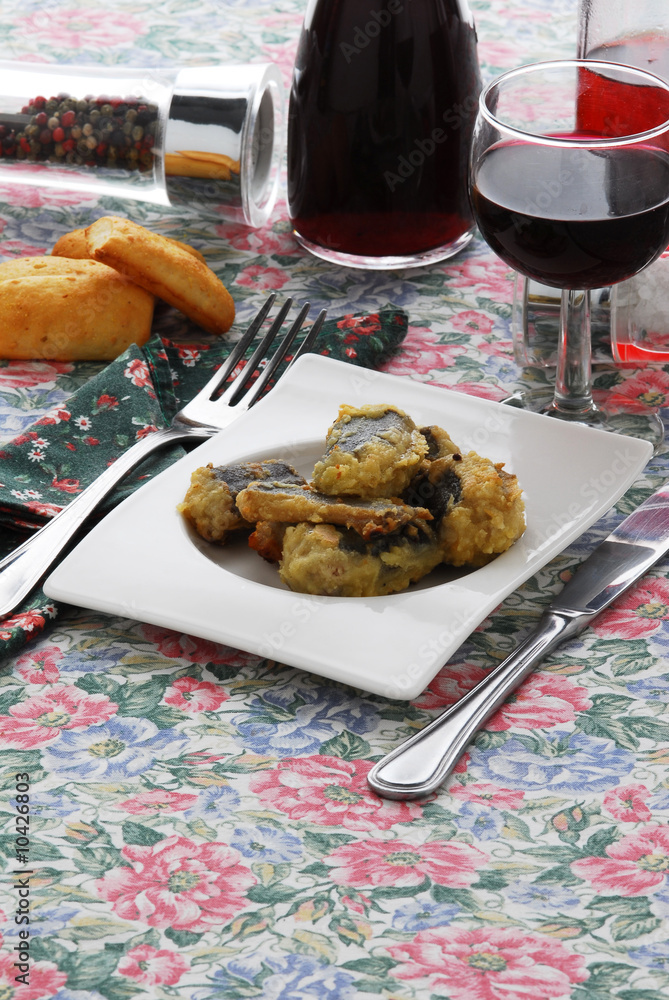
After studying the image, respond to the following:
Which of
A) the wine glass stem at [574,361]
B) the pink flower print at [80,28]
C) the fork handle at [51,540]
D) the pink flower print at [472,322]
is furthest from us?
the pink flower print at [80,28]

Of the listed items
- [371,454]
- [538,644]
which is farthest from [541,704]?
[371,454]

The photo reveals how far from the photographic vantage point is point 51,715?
90cm

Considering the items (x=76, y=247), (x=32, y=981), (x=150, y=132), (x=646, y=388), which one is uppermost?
(x=150, y=132)

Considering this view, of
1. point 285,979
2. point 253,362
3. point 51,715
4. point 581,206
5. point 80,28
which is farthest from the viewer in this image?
point 80,28

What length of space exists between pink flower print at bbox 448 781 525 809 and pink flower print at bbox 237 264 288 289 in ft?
3.23

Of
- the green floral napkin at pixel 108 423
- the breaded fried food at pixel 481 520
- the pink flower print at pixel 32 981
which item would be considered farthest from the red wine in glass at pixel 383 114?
the pink flower print at pixel 32 981

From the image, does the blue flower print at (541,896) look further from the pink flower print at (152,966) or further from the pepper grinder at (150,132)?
the pepper grinder at (150,132)

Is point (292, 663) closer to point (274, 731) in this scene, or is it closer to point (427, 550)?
point (274, 731)

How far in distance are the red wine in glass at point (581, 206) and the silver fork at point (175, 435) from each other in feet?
1.07

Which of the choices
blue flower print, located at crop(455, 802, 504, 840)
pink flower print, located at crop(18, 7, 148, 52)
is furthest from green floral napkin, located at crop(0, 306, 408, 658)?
pink flower print, located at crop(18, 7, 148, 52)

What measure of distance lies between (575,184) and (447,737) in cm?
60

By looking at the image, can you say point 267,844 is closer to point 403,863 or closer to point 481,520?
point 403,863

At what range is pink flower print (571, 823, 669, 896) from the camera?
740mm

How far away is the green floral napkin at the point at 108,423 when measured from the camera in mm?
1124
